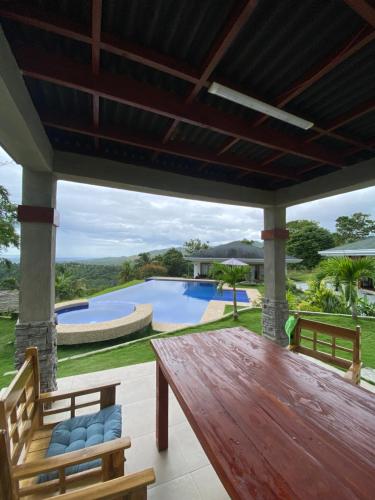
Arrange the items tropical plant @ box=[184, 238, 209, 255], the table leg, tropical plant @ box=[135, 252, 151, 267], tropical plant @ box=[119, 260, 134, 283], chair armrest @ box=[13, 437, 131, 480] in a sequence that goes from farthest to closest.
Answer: tropical plant @ box=[184, 238, 209, 255] → tropical plant @ box=[135, 252, 151, 267] → tropical plant @ box=[119, 260, 134, 283] → the table leg → chair armrest @ box=[13, 437, 131, 480]

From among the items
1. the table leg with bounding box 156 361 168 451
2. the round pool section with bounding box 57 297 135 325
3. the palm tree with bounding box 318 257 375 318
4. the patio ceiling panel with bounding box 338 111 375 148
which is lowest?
the round pool section with bounding box 57 297 135 325

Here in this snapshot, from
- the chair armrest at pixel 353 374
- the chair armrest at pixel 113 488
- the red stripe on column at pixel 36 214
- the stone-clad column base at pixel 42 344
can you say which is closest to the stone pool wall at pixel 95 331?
the stone-clad column base at pixel 42 344

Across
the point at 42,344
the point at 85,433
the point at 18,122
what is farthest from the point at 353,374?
the point at 18,122

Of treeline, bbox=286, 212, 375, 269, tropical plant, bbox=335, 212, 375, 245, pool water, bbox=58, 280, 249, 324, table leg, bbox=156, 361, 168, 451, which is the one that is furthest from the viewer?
tropical plant, bbox=335, 212, 375, 245

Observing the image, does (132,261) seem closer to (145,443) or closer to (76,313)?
(76,313)

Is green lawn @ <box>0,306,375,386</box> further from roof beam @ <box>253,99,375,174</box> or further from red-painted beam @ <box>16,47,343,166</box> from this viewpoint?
red-painted beam @ <box>16,47,343,166</box>

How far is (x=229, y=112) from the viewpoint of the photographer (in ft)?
8.20

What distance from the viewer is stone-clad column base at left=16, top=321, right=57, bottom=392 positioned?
8.85 feet

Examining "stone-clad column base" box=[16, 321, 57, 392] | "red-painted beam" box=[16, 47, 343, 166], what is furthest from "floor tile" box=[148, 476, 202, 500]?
"red-painted beam" box=[16, 47, 343, 166]

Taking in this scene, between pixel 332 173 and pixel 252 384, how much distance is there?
3.70 metres

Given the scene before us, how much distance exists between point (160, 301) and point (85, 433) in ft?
35.3

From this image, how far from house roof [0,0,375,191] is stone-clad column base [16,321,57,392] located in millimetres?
2345

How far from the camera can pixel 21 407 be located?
1.50 metres

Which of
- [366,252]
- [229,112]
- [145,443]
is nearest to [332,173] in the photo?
[229,112]
